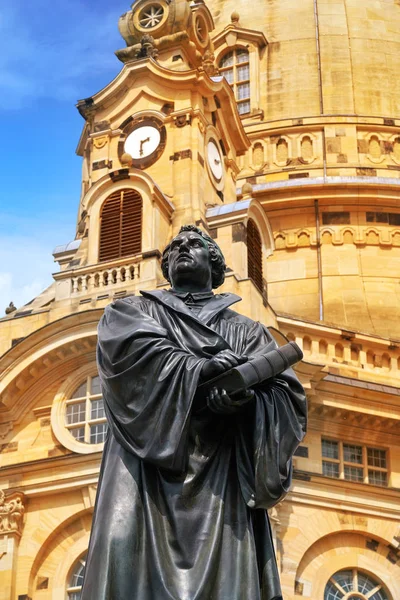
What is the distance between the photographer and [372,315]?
1357 inches

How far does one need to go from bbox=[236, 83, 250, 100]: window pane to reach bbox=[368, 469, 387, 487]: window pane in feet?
60.5

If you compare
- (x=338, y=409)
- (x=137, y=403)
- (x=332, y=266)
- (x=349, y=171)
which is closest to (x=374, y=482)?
(x=338, y=409)

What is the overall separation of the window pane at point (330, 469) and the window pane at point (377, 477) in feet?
2.71

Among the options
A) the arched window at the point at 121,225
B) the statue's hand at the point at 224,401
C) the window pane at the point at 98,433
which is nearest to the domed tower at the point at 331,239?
the arched window at the point at 121,225

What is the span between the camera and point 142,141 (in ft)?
99.3

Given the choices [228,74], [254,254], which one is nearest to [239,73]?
[228,74]

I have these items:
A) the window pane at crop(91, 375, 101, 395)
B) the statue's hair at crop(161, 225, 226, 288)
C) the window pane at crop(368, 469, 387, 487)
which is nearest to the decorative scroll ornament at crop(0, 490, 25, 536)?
the window pane at crop(91, 375, 101, 395)

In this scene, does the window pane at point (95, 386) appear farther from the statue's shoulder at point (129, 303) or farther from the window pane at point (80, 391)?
the statue's shoulder at point (129, 303)

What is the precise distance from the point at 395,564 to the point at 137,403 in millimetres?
21580

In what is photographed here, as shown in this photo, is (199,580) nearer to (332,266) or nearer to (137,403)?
(137,403)

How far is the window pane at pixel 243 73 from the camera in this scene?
43.0 metres

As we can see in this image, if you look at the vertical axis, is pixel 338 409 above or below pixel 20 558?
above

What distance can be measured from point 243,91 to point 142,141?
1327 centimetres

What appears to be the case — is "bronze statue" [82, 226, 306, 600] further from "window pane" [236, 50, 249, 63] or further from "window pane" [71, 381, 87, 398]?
"window pane" [236, 50, 249, 63]
